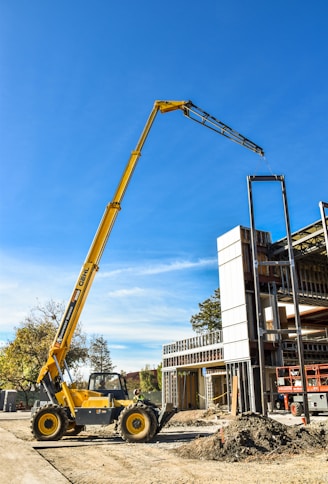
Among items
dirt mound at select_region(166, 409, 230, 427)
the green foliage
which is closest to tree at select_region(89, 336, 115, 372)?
the green foliage

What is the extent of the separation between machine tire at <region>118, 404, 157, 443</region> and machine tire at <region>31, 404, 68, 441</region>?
1.92 metres

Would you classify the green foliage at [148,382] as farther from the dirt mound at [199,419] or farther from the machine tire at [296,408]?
the machine tire at [296,408]

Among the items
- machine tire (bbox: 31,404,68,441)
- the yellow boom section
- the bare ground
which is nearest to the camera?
the bare ground

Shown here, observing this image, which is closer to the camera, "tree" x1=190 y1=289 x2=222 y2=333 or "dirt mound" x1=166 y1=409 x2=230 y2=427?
"dirt mound" x1=166 y1=409 x2=230 y2=427

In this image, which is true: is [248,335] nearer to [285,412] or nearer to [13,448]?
[285,412]

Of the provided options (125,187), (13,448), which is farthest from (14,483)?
(125,187)

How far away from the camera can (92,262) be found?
49.8ft

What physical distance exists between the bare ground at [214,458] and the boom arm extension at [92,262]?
8.68 ft

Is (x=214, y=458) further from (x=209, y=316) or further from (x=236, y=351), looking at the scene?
(x=209, y=316)

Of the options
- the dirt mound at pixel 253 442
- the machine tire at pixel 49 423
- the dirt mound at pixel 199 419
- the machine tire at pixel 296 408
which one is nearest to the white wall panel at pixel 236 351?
the dirt mound at pixel 199 419

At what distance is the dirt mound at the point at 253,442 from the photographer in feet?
31.6

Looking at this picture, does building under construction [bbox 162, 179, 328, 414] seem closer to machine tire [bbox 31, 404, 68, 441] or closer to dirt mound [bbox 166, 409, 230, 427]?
dirt mound [bbox 166, 409, 230, 427]

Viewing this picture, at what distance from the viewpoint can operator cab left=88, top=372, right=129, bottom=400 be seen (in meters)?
14.5

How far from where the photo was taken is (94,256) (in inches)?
601
